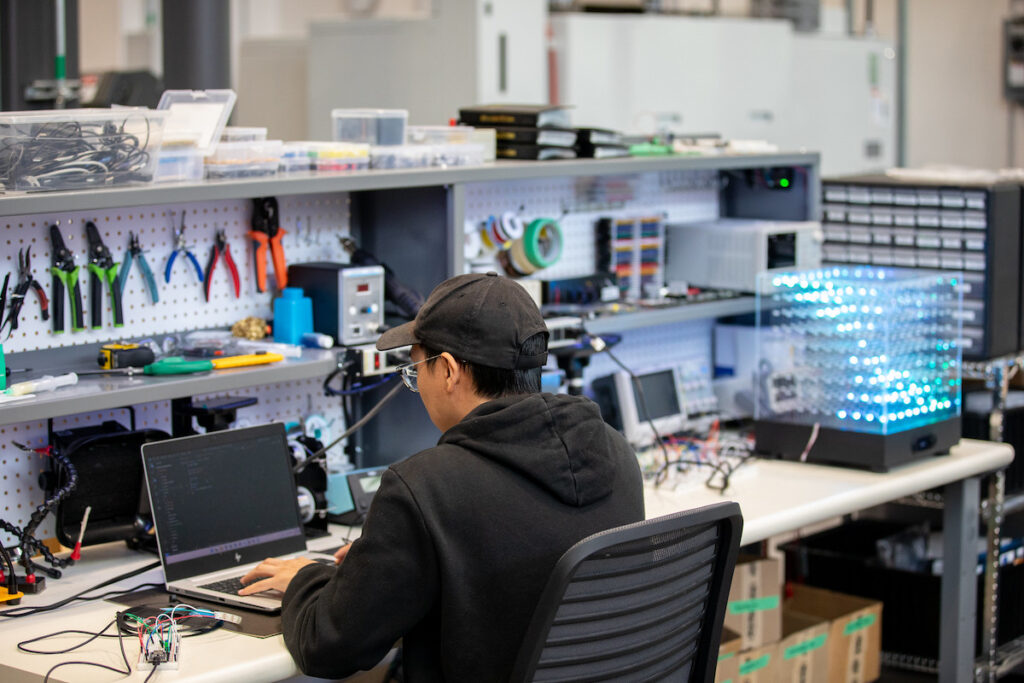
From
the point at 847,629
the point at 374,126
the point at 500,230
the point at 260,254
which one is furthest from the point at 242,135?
the point at 847,629

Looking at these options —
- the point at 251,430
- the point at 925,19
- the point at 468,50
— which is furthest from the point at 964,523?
the point at 925,19

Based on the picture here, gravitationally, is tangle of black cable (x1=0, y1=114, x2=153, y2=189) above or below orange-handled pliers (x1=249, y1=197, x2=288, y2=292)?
above

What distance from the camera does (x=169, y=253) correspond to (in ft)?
8.65

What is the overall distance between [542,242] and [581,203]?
32cm

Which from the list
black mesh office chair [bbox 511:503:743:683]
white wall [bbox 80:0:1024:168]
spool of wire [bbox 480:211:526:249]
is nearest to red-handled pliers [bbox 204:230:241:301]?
spool of wire [bbox 480:211:526:249]

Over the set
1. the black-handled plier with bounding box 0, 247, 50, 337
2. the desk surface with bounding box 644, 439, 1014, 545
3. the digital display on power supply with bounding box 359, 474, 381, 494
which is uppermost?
the black-handled plier with bounding box 0, 247, 50, 337

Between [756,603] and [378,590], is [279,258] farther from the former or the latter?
[756,603]

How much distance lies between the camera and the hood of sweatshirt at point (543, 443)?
1752mm

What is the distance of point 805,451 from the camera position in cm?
311

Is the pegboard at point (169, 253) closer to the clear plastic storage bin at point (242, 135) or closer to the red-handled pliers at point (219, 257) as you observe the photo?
the red-handled pliers at point (219, 257)

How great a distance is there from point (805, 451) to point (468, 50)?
1952 millimetres

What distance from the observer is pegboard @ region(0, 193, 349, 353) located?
242 centimetres

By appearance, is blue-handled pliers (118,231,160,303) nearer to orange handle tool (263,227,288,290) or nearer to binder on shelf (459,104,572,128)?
orange handle tool (263,227,288,290)

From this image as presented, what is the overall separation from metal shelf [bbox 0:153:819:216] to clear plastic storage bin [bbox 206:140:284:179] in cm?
5
